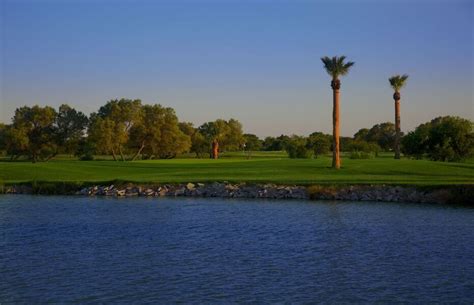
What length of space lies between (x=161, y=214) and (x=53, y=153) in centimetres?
7771

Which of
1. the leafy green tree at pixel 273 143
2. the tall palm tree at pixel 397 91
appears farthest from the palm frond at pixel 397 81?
the leafy green tree at pixel 273 143

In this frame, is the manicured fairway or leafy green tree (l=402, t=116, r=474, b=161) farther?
leafy green tree (l=402, t=116, r=474, b=161)

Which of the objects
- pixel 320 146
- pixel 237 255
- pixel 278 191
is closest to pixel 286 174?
pixel 278 191

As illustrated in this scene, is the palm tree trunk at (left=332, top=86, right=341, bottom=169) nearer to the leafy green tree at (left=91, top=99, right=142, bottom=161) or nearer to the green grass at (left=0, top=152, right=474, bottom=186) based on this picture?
the green grass at (left=0, top=152, right=474, bottom=186)

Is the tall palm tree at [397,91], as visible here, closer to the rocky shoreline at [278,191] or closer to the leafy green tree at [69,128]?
the rocky shoreline at [278,191]

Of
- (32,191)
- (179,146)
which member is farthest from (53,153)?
(32,191)

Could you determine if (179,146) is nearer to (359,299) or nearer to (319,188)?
(319,188)

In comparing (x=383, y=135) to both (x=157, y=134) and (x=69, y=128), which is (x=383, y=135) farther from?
(x=69, y=128)

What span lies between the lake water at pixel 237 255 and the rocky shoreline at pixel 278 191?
3.97 m

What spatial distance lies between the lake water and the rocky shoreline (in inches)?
156

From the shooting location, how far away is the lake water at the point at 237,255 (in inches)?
561

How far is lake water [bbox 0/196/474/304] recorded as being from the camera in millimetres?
14250

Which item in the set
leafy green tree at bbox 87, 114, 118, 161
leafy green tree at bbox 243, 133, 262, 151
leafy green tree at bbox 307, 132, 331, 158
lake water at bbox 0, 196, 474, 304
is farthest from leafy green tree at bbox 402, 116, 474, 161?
leafy green tree at bbox 243, 133, 262, 151

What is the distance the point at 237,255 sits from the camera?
18.7 m
